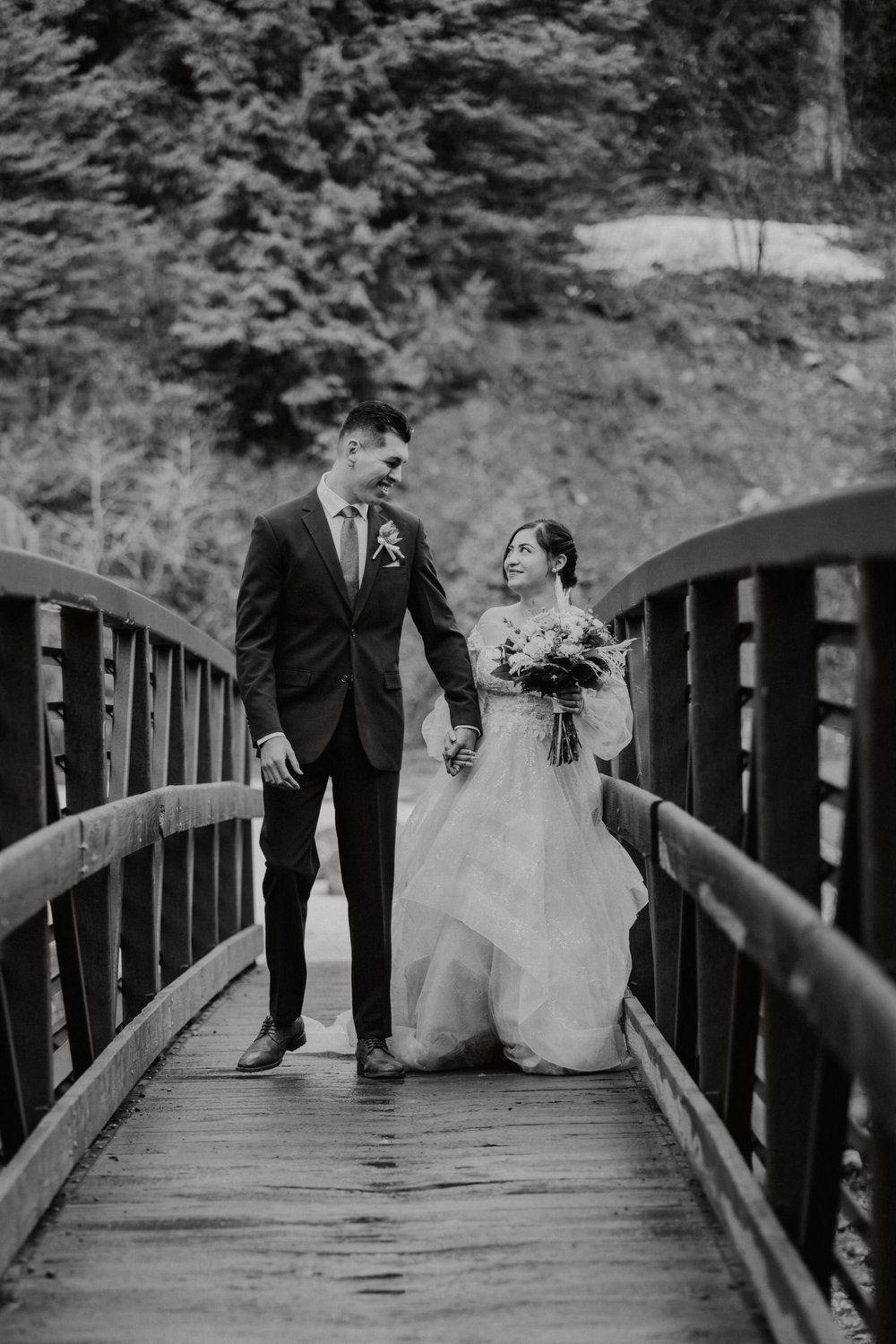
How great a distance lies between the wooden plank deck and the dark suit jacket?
41.6 inches

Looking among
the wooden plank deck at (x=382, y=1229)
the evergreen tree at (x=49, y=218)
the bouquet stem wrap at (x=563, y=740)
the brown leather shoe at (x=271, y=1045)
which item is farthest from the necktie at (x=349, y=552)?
the evergreen tree at (x=49, y=218)

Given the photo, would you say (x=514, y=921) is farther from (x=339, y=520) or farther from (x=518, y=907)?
(x=339, y=520)

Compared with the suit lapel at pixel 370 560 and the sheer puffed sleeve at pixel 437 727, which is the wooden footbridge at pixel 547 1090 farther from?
the sheer puffed sleeve at pixel 437 727

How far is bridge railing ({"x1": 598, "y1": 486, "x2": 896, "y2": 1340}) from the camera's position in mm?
1746

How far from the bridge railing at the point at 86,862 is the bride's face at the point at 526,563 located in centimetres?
115

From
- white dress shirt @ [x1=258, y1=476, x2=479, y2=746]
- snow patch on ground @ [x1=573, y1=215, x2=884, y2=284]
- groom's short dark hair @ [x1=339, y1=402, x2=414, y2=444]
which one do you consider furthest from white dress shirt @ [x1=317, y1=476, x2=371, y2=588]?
snow patch on ground @ [x1=573, y1=215, x2=884, y2=284]

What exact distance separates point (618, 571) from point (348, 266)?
185 inches

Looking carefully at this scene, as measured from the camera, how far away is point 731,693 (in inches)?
120

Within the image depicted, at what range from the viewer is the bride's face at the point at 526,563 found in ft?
15.9

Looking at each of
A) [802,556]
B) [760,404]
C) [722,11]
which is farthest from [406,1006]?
[722,11]

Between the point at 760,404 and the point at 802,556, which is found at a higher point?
the point at 760,404

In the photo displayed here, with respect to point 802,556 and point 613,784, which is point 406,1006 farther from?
point 802,556

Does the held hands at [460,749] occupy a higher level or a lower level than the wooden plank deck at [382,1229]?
higher

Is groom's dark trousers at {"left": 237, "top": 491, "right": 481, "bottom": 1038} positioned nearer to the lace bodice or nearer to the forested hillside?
the lace bodice
